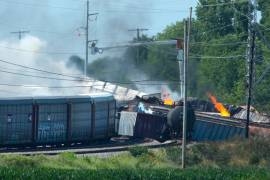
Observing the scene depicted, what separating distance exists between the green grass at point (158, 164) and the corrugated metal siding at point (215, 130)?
14.2 feet

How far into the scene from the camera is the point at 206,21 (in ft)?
354

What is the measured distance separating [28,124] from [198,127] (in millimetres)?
11370

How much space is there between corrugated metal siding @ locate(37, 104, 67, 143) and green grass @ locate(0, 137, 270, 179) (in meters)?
6.49

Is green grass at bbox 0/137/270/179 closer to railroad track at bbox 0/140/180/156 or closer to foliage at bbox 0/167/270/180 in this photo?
foliage at bbox 0/167/270/180

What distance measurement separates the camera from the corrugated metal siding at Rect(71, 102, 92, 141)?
155 feet

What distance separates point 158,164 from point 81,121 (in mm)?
A: 9697

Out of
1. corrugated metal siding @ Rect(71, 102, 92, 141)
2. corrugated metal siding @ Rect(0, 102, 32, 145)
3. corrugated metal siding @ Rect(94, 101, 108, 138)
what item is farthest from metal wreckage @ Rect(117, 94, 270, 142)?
corrugated metal siding @ Rect(0, 102, 32, 145)

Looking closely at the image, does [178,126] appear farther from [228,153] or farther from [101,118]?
[228,153]

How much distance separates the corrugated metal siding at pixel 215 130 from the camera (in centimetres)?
5031

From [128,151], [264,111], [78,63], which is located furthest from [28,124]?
[78,63]

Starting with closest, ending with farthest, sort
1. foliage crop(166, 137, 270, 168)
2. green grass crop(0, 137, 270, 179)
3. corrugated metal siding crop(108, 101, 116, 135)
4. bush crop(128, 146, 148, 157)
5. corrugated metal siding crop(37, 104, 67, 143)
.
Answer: green grass crop(0, 137, 270, 179)
bush crop(128, 146, 148, 157)
foliage crop(166, 137, 270, 168)
corrugated metal siding crop(37, 104, 67, 143)
corrugated metal siding crop(108, 101, 116, 135)

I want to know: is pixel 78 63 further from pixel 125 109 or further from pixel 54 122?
pixel 54 122

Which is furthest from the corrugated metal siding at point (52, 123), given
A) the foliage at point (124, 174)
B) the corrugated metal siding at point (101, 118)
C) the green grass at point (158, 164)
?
the foliage at point (124, 174)

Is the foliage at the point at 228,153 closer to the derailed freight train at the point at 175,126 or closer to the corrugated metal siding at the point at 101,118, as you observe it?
the derailed freight train at the point at 175,126
